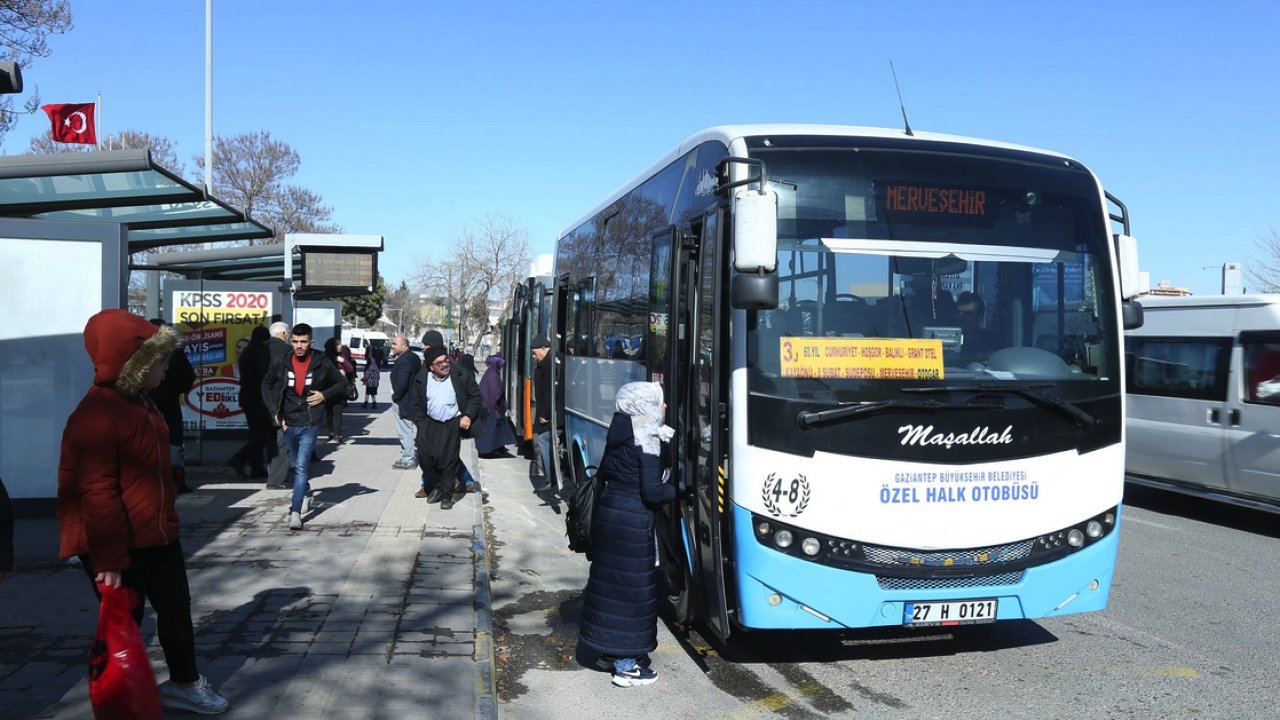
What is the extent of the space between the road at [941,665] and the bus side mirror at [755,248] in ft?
7.35

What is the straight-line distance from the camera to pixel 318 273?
13.7m

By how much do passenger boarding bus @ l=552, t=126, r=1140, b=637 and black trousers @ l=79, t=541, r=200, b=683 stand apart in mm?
2763

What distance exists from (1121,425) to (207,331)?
12.7 m

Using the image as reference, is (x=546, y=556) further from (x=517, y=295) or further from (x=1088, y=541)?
(x=517, y=295)

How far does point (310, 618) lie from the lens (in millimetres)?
6609

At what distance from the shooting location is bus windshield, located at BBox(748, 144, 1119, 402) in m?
5.73

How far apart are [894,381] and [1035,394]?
0.86m

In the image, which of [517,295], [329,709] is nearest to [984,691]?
[329,709]

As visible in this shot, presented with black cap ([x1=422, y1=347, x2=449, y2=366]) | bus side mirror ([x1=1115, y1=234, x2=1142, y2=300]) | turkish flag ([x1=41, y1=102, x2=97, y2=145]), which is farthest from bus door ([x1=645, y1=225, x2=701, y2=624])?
turkish flag ([x1=41, y1=102, x2=97, y2=145])

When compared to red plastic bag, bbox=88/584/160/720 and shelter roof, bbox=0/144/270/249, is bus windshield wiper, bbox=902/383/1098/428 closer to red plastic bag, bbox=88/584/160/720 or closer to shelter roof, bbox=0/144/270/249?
red plastic bag, bbox=88/584/160/720

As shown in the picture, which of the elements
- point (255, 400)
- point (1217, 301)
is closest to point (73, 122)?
point (255, 400)

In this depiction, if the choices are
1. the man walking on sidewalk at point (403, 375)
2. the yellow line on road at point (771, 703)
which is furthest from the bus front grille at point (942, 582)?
the man walking on sidewalk at point (403, 375)

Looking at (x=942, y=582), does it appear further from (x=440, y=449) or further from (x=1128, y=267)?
(x=440, y=449)

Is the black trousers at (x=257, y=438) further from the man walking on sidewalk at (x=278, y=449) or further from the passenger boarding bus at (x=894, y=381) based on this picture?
the passenger boarding bus at (x=894, y=381)
